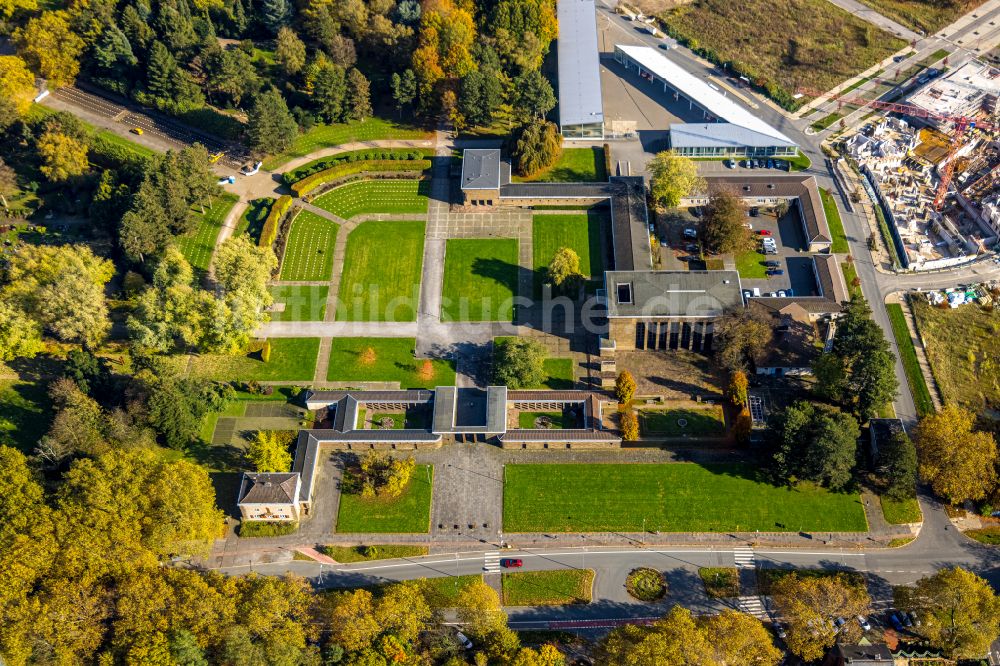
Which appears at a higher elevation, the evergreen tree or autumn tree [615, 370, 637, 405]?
the evergreen tree

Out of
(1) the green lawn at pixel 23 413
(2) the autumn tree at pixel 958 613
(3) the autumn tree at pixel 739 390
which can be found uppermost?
(3) the autumn tree at pixel 739 390

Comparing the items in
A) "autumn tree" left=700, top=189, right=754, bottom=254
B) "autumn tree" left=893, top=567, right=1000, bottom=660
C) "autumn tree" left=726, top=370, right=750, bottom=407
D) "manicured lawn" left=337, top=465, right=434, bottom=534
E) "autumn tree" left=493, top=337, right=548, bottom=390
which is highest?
"autumn tree" left=700, top=189, right=754, bottom=254

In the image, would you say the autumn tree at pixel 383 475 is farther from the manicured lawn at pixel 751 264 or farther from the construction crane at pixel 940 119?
the construction crane at pixel 940 119

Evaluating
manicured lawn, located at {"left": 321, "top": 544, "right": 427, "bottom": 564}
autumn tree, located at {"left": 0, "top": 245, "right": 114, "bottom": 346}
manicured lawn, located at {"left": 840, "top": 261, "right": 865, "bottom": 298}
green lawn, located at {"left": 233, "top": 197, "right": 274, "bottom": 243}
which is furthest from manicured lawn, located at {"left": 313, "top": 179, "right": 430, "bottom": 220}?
manicured lawn, located at {"left": 840, "top": 261, "right": 865, "bottom": 298}

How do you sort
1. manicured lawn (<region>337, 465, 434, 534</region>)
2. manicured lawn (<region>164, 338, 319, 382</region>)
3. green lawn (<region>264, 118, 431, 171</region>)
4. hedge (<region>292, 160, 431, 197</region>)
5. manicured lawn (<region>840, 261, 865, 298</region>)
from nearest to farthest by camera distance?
manicured lawn (<region>337, 465, 434, 534</region>) → manicured lawn (<region>164, 338, 319, 382</region>) → manicured lawn (<region>840, 261, 865, 298</region>) → hedge (<region>292, 160, 431, 197</region>) → green lawn (<region>264, 118, 431, 171</region>)

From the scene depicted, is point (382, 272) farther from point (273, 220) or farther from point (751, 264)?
point (751, 264)

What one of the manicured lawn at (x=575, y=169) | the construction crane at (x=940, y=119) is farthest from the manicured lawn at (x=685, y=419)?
the construction crane at (x=940, y=119)

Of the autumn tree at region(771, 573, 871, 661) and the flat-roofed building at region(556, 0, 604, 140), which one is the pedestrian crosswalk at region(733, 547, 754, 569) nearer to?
the autumn tree at region(771, 573, 871, 661)

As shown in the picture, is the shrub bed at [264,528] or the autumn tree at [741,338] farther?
the autumn tree at [741,338]

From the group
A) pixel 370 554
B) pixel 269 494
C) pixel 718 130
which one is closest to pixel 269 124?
pixel 269 494
